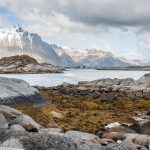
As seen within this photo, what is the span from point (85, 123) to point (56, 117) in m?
2.37

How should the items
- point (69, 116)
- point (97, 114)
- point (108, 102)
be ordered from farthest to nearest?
1. point (108, 102)
2. point (97, 114)
3. point (69, 116)

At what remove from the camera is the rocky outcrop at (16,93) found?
26381 mm

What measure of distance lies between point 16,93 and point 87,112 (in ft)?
18.9

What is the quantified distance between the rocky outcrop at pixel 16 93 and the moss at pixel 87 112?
2.45ft

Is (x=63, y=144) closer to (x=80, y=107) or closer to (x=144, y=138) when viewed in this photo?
(x=144, y=138)

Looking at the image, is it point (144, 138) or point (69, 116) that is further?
point (69, 116)

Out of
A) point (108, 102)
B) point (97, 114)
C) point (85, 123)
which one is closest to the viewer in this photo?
point (85, 123)

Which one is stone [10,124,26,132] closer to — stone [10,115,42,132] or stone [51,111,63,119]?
stone [10,115,42,132]

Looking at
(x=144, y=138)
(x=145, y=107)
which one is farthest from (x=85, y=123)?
(x=145, y=107)

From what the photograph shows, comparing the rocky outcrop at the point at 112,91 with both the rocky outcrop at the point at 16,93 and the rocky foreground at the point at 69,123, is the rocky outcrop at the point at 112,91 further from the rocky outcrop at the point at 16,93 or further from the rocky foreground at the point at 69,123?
the rocky outcrop at the point at 16,93

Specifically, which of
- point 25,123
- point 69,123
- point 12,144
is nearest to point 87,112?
point 69,123

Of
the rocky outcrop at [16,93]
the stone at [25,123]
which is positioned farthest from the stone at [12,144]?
the rocky outcrop at [16,93]

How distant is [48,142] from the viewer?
12.9 metres

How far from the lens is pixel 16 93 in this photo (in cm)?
2759
